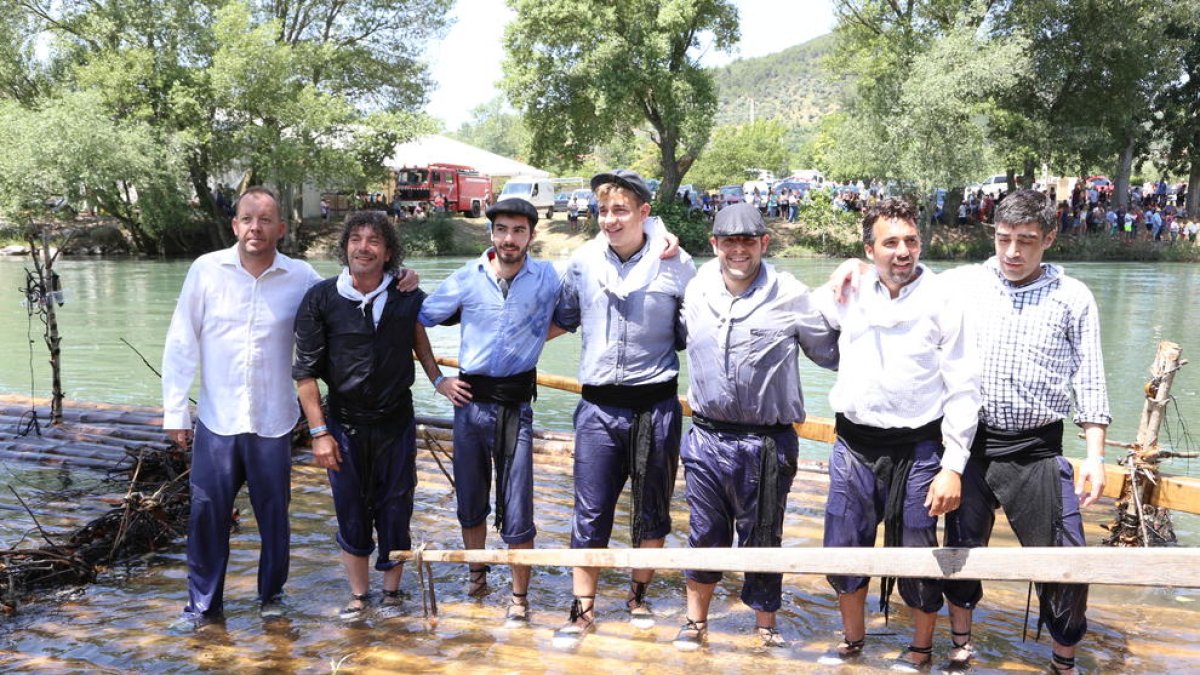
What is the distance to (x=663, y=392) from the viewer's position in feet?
12.2

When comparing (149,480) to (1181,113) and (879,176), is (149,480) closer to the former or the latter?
(879,176)

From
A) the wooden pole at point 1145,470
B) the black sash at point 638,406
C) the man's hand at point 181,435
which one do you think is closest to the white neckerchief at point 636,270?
the black sash at point 638,406

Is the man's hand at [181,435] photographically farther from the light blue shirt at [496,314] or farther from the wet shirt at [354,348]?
the light blue shirt at [496,314]

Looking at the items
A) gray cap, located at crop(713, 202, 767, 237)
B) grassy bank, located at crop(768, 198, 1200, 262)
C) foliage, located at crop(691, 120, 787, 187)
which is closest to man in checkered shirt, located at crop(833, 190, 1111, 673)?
gray cap, located at crop(713, 202, 767, 237)

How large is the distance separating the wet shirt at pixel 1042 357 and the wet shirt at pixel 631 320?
1.01 metres

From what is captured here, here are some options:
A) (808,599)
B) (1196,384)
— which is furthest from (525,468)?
(1196,384)

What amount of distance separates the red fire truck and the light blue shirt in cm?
3272

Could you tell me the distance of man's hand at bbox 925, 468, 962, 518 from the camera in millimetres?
3088

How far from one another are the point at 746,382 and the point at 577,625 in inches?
46.5

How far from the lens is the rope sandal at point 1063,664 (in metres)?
3.35

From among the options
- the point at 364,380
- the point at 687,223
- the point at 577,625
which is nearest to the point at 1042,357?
the point at 577,625

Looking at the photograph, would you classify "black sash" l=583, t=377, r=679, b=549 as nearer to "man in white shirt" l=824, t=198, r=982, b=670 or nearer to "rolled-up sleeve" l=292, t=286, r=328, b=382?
"man in white shirt" l=824, t=198, r=982, b=670

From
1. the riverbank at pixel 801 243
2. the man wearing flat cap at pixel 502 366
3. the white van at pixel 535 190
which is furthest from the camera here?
the white van at pixel 535 190

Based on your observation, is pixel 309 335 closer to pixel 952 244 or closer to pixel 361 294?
pixel 361 294
